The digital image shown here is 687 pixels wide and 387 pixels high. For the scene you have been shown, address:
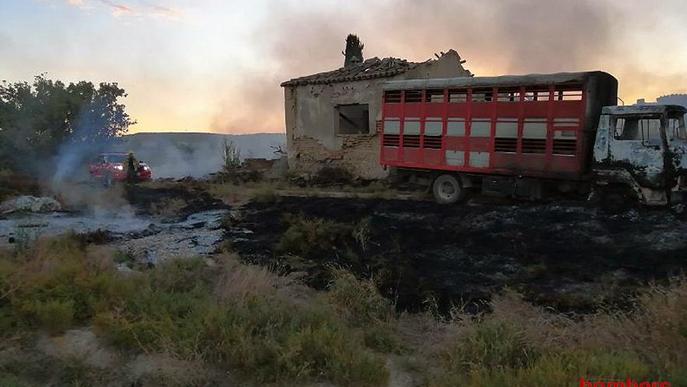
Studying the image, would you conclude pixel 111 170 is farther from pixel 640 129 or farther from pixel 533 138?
pixel 640 129

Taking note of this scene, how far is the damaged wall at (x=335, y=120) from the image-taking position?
2142 centimetres

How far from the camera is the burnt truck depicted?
12.4m

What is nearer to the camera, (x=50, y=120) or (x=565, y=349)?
(x=565, y=349)

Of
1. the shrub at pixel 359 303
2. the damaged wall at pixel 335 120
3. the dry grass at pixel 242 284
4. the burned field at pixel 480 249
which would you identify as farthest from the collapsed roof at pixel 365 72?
the shrub at pixel 359 303

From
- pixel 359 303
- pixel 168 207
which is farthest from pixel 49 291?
pixel 168 207

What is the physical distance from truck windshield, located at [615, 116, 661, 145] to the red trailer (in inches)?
28.7

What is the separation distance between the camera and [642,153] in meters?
12.4

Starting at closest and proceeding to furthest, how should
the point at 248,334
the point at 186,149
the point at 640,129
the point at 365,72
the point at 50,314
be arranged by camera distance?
the point at 248,334 < the point at 50,314 < the point at 640,129 < the point at 365,72 < the point at 186,149

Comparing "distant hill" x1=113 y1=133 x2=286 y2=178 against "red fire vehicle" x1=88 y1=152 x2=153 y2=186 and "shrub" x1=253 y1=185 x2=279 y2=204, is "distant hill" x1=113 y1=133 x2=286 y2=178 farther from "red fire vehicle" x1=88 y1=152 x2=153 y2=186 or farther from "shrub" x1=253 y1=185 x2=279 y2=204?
"shrub" x1=253 y1=185 x2=279 y2=204

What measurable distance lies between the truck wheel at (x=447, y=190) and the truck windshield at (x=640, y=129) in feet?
14.5

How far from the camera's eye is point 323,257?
34.9 feet

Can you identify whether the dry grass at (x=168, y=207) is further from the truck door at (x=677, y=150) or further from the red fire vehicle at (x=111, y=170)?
the truck door at (x=677, y=150)

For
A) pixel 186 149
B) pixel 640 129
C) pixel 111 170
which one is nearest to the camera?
pixel 640 129

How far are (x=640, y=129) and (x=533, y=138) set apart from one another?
7.91 ft
